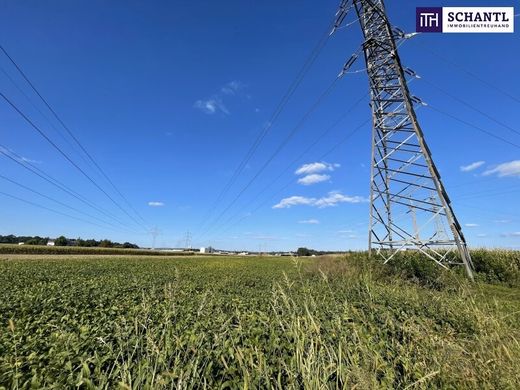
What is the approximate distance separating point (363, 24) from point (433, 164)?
11063 millimetres

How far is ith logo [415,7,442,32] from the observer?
15102 mm

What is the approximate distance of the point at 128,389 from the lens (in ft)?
5.58

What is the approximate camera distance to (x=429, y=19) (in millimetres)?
15312

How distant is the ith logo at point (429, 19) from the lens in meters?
15.1

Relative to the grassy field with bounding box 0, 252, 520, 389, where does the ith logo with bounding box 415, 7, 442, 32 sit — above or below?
above

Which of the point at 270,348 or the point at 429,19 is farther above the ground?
the point at 429,19

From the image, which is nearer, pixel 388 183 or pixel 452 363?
pixel 452 363

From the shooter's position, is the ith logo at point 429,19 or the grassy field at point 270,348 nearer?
the grassy field at point 270,348

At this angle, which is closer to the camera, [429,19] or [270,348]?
[270,348]

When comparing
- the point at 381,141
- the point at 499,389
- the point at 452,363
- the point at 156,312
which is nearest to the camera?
the point at 499,389

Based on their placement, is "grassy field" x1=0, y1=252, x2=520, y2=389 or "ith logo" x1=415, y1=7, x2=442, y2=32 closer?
"grassy field" x1=0, y1=252, x2=520, y2=389

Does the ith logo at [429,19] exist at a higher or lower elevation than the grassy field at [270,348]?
higher

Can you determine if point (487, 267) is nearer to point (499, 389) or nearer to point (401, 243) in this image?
point (401, 243)

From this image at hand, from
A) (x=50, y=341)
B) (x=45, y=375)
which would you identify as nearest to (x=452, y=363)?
→ (x=45, y=375)
